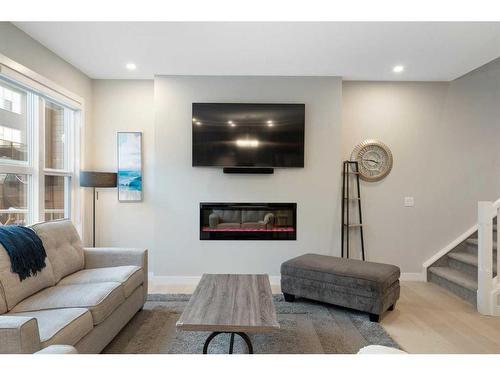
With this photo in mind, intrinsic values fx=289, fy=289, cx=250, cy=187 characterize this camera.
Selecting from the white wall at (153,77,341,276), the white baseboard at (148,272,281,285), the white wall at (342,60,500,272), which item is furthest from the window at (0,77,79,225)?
the white wall at (342,60,500,272)

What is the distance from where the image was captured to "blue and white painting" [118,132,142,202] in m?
3.88

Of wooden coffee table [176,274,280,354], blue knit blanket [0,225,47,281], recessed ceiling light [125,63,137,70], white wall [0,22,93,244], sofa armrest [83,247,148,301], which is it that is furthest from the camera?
recessed ceiling light [125,63,137,70]

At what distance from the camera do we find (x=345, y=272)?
9.01 ft

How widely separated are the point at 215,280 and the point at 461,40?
318 centimetres

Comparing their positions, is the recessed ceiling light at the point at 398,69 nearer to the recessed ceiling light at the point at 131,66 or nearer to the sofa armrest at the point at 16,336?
the recessed ceiling light at the point at 131,66

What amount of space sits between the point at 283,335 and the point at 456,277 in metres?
2.46

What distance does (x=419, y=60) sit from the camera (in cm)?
318

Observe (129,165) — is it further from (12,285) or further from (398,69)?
(398,69)

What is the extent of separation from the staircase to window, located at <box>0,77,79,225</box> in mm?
4637

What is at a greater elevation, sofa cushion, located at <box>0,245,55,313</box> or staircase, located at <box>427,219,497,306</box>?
sofa cushion, located at <box>0,245,55,313</box>

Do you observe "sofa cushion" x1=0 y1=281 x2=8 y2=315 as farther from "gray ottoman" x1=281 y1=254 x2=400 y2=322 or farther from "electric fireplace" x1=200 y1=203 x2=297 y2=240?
"gray ottoman" x1=281 y1=254 x2=400 y2=322
